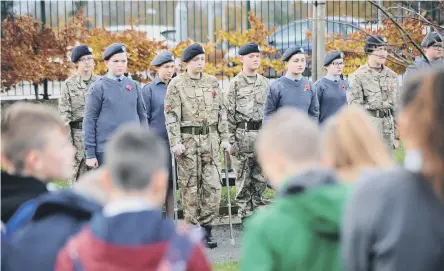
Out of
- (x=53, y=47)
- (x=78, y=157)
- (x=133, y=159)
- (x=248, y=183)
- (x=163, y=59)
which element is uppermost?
(x=53, y=47)

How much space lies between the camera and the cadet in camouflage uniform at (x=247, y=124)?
1127 centimetres

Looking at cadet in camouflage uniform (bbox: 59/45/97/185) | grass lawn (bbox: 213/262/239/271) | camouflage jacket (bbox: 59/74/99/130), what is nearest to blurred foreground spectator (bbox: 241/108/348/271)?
grass lawn (bbox: 213/262/239/271)

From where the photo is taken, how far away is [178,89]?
10219 mm

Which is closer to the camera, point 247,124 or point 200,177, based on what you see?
point 200,177

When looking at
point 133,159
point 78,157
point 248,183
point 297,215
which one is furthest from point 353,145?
point 248,183

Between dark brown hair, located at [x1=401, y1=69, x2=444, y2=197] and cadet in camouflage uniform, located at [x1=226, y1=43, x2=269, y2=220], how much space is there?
757 centimetres

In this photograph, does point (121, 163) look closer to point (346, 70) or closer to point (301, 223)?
point (301, 223)

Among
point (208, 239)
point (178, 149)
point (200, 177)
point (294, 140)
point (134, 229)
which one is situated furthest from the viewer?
point (200, 177)

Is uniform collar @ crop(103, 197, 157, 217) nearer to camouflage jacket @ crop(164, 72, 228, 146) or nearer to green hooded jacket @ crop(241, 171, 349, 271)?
green hooded jacket @ crop(241, 171, 349, 271)

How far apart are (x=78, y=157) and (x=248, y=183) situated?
2029mm

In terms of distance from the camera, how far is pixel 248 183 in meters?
11.5

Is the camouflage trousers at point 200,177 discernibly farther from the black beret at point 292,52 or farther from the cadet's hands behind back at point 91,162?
the black beret at point 292,52

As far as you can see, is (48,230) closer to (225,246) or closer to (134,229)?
(134,229)

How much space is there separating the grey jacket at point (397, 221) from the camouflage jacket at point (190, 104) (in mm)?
6509
